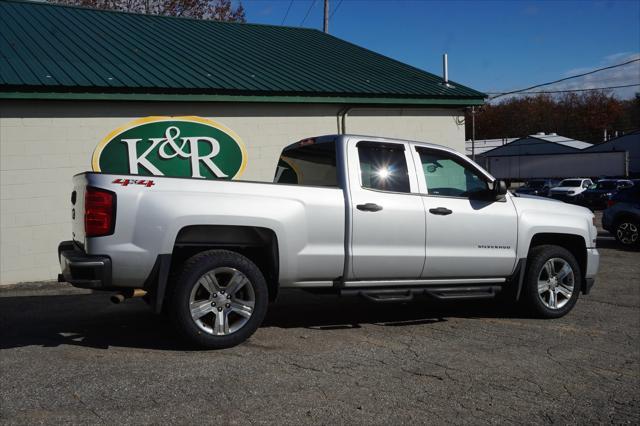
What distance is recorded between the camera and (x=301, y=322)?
7117mm

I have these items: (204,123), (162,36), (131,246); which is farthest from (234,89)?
(131,246)

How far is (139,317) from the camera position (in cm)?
723

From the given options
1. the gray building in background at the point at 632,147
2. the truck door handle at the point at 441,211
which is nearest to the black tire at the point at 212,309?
the truck door handle at the point at 441,211

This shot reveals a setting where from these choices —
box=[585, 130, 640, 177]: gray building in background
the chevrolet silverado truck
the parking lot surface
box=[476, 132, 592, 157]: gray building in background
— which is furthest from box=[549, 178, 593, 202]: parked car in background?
the chevrolet silverado truck

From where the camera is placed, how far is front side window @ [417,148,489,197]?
22.6 feet

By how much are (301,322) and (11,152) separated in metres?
5.89

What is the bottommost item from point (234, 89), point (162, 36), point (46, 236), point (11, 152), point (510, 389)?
point (510, 389)

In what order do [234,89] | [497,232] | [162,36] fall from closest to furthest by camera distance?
1. [497,232]
2. [234,89]
3. [162,36]

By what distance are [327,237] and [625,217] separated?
11563 mm

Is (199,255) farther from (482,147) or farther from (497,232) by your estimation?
(482,147)

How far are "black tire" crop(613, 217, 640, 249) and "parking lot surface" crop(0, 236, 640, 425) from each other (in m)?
7.82

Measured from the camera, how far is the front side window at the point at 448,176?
22.6 ft

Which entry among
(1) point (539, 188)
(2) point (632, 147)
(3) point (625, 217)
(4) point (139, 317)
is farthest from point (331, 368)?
(2) point (632, 147)

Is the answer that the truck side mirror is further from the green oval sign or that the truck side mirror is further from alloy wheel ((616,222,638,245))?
alloy wheel ((616,222,638,245))
